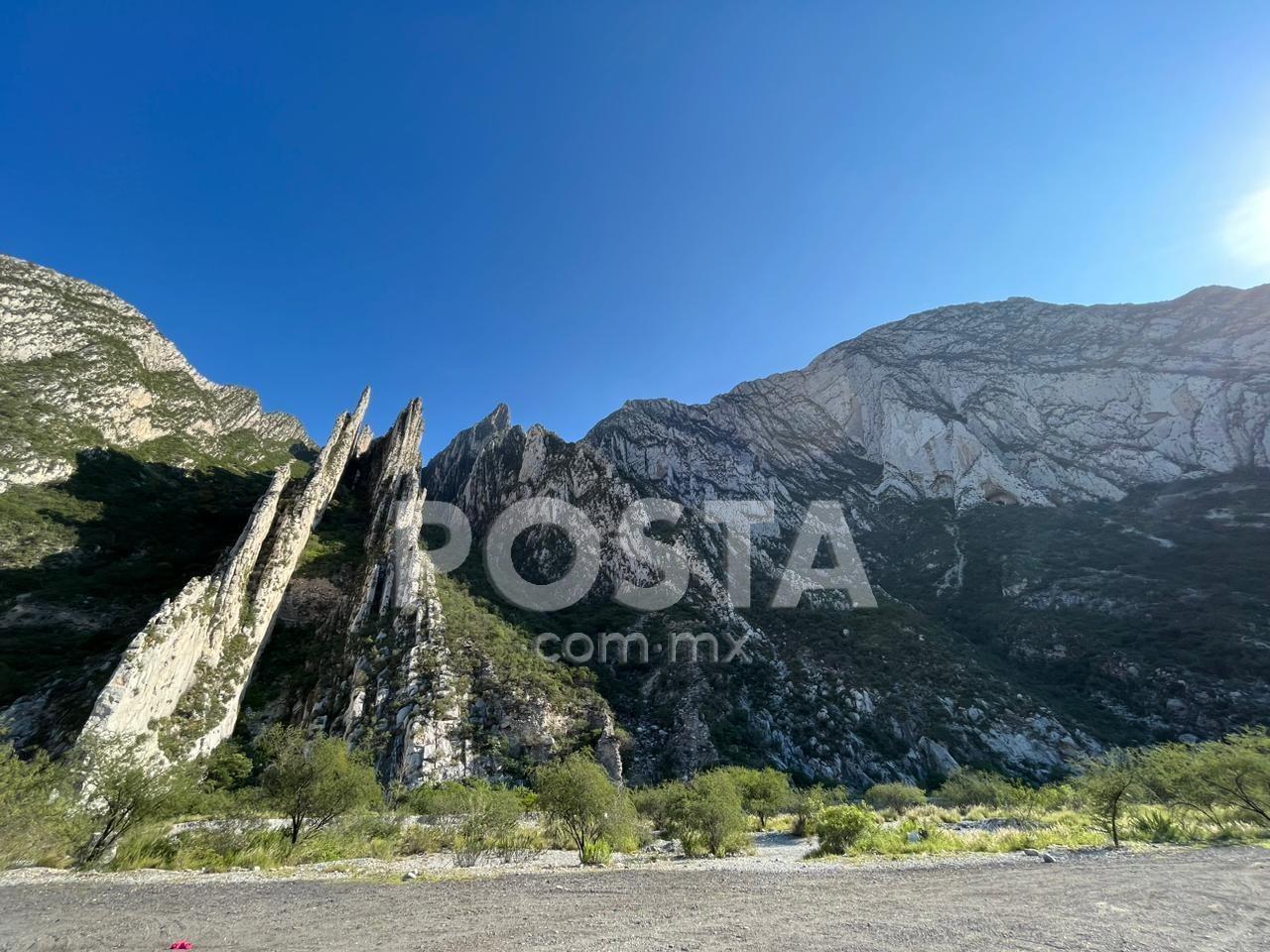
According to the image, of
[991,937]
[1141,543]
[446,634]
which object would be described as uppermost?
[1141,543]

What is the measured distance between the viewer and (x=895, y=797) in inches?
1332

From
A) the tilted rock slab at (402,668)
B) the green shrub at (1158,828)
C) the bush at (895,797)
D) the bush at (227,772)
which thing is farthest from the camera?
the bush at (895,797)

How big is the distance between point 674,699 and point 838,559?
4404 cm

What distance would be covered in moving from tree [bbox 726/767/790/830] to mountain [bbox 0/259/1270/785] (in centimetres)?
829

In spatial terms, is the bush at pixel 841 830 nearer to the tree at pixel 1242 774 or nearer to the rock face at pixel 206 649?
the tree at pixel 1242 774

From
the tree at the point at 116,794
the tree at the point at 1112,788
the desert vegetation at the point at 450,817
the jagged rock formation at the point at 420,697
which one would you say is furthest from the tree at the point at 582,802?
the tree at the point at 1112,788

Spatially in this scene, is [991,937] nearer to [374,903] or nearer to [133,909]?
[374,903]

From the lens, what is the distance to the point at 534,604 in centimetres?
5825

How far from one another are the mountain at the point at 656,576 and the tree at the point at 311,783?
1317cm

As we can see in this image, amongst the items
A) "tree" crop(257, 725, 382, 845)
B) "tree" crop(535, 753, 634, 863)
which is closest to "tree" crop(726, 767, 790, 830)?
"tree" crop(535, 753, 634, 863)

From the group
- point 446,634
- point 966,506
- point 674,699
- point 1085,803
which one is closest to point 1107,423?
point 966,506

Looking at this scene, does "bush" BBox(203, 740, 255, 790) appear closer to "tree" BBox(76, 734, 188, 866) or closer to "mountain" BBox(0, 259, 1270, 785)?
"mountain" BBox(0, 259, 1270, 785)

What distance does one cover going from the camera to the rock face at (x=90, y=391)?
172ft

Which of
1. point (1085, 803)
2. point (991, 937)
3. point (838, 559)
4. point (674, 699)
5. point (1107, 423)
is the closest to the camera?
point (991, 937)
